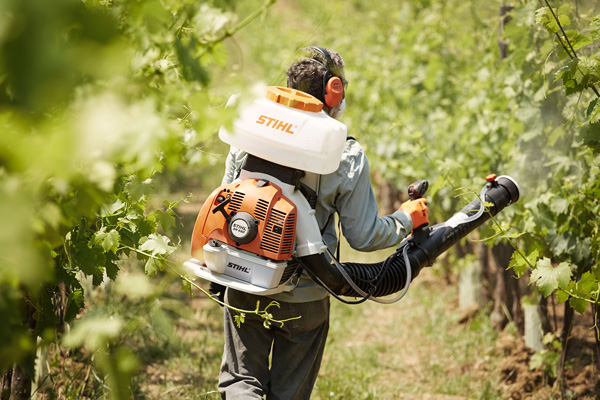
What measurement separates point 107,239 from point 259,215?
0.55 metres

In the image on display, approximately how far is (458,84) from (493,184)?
10.9ft

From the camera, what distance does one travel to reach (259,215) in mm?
2078

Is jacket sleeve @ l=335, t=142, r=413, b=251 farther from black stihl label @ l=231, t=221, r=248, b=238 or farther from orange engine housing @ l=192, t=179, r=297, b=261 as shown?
black stihl label @ l=231, t=221, r=248, b=238

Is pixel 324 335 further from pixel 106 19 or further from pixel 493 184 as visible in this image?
pixel 106 19

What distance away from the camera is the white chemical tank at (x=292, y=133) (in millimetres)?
2070

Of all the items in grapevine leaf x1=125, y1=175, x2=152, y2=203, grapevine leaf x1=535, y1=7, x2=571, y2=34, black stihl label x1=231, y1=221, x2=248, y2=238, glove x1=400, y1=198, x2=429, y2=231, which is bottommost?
glove x1=400, y1=198, x2=429, y2=231

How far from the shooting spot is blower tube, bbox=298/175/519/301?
2.25 m

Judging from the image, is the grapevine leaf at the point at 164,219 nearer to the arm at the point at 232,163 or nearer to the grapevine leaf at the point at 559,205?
the arm at the point at 232,163

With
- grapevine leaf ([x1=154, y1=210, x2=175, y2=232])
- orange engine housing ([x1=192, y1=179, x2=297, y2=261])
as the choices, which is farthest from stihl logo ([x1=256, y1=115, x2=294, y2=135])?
grapevine leaf ([x1=154, y1=210, x2=175, y2=232])

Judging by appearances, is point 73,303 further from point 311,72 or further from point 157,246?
point 311,72

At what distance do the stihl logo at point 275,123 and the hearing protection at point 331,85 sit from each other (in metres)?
0.32

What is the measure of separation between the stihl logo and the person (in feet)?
1.03

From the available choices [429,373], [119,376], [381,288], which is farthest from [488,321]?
[119,376]

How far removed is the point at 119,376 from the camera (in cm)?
110
